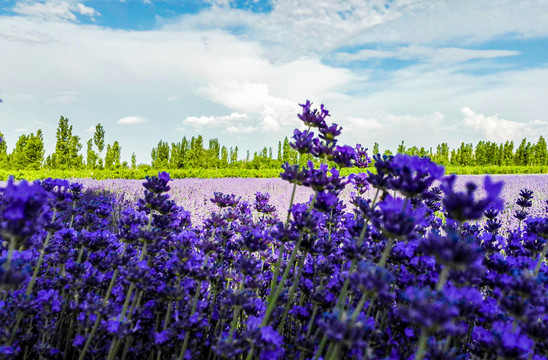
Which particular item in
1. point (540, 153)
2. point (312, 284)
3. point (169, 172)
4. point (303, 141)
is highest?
Result: point (540, 153)

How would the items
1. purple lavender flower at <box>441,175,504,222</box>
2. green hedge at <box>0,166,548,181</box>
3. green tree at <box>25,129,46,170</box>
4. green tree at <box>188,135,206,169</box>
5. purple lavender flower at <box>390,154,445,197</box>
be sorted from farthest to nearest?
1. green tree at <box>188,135,206,169</box>
2. green tree at <box>25,129,46,170</box>
3. green hedge at <box>0,166,548,181</box>
4. purple lavender flower at <box>390,154,445,197</box>
5. purple lavender flower at <box>441,175,504,222</box>

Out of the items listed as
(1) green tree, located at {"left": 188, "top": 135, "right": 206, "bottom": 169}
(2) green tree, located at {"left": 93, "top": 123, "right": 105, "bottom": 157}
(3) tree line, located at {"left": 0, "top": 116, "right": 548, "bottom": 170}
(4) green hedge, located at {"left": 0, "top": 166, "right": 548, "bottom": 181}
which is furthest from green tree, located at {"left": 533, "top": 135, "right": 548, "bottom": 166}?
(2) green tree, located at {"left": 93, "top": 123, "right": 105, "bottom": 157}

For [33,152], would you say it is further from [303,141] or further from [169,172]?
[303,141]

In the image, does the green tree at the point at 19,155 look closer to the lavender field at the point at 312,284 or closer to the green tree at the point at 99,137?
the green tree at the point at 99,137

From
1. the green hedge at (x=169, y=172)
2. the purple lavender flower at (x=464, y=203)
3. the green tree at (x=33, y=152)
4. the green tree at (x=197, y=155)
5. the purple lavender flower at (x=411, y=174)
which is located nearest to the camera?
the purple lavender flower at (x=464, y=203)

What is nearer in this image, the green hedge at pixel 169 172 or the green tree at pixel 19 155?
the green hedge at pixel 169 172

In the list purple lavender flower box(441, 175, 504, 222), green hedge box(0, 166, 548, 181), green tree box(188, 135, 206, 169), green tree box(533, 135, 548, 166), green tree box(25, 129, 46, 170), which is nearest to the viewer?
purple lavender flower box(441, 175, 504, 222)

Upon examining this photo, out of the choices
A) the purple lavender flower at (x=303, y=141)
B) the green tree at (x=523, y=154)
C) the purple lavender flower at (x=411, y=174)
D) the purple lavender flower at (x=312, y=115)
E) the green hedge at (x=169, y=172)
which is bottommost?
the green hedge at (x=169, y=172)

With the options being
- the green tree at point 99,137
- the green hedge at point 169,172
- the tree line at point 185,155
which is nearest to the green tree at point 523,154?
the tree line at point 185,155

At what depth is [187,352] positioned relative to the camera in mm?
1931

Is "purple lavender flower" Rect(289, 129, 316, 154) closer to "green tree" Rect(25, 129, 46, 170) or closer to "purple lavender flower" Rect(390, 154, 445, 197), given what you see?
"purple lavender flower" Rect(390, 154, 445, 197)

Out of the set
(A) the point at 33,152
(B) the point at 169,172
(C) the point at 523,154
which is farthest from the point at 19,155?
(C) the point at 523,154

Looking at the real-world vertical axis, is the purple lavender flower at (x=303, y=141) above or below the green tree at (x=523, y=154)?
below

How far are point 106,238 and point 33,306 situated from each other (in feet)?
2.85
